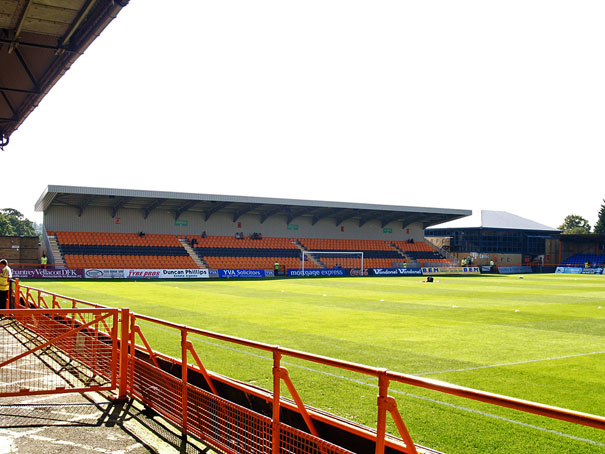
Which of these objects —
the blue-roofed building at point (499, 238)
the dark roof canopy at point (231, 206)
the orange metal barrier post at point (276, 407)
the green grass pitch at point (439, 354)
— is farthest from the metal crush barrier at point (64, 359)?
the blue-roofed building at point (499, 238)

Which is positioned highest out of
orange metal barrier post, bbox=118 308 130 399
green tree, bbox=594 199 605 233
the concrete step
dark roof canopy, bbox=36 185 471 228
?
green tree, bbox=594 199 605 233

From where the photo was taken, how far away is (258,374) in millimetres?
9672

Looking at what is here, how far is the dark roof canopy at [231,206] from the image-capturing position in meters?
48.6

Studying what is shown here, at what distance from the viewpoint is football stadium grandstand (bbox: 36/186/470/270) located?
49.7m

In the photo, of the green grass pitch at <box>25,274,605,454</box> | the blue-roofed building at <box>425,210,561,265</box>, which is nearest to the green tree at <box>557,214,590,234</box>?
the blue-roofed building at <box>425,210,561,265</box>

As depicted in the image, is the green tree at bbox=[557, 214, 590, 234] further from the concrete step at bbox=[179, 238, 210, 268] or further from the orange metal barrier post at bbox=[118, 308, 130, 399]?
the orange metal barrier post at bbox=[118, 308, 130, 399]

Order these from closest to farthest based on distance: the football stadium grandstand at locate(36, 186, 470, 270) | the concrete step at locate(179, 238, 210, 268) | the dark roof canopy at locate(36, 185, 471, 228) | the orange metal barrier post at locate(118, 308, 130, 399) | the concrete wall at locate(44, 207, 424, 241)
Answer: the orange metal barrier post at locate(118, 308, 130, 399), the dark roof canopy at locate(36, 185, 471, 228), the football stadium grandstand at locate(36, 186, 470, 270), the concrete wall at locate(44, 207, 424, 241), the concrete step at locate(179, 238, 210, 268)

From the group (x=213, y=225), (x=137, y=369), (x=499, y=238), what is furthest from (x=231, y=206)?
(x=137, y=369)

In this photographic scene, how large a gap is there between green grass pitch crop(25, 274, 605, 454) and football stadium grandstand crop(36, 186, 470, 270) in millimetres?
26697

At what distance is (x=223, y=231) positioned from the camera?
60406 millimetres

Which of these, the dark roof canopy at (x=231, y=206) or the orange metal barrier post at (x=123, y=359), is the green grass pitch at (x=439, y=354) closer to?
the orange metal barrier post at (x=123, y=359)

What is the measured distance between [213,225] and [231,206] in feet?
12.6

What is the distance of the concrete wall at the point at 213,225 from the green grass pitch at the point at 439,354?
1217 inches

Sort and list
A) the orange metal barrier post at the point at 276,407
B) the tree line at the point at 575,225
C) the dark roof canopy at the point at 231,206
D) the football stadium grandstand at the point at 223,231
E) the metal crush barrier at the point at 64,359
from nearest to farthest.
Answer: the orange metal barrier post at the point at 276,407
the metal crush barrier at the point at 64,359
the dark roof canopy at the point at 231,206
the football stadium grandstand at the point at 223,231
the tree line at the point at 575,225
